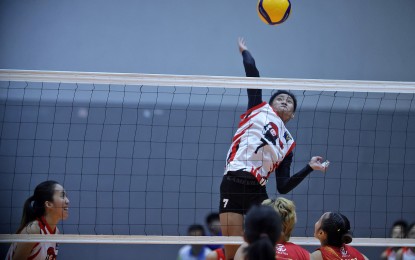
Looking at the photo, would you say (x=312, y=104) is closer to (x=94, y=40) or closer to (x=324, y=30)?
(x=324, y=30)

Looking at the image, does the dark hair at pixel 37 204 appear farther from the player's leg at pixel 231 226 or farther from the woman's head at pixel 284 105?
the woman's head at pixel 284 105

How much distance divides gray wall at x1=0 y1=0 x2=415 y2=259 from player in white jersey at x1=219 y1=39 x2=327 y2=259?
5.70 feet

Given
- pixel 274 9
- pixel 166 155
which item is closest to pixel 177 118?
pixel 166 155

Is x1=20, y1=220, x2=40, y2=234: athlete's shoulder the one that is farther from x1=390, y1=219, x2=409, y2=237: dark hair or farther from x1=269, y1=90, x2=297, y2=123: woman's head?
x1=390, y1=219, x2=409, y2=237: dark hair

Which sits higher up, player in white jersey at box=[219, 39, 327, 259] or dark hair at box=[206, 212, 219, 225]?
player in white jersey at box=[219, 39, 327, 259]

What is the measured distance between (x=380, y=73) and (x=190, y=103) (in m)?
2.10

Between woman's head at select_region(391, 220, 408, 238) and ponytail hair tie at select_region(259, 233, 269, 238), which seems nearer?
ponytail hair tie at select_region(259, 233, 269, 238)

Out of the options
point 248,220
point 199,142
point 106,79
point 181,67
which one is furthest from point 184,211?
point 248,220

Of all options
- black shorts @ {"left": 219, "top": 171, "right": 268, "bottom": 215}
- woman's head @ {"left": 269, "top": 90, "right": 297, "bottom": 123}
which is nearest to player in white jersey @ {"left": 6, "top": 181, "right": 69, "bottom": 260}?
black shorts @ {"left": 219, "top": 171, "right": 268, "bottom": 215}

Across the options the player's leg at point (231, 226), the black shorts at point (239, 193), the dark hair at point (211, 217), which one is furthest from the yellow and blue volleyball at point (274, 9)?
the dark hair at point (211, 217)

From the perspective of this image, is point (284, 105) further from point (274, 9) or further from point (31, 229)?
point (31, 229)

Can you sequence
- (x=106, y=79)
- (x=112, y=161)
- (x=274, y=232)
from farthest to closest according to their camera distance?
(x=112, y=161)
(x=106, y=79)
(x=274, y=232)

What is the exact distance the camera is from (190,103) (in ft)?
22.5

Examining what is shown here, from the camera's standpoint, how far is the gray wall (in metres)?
6.75
